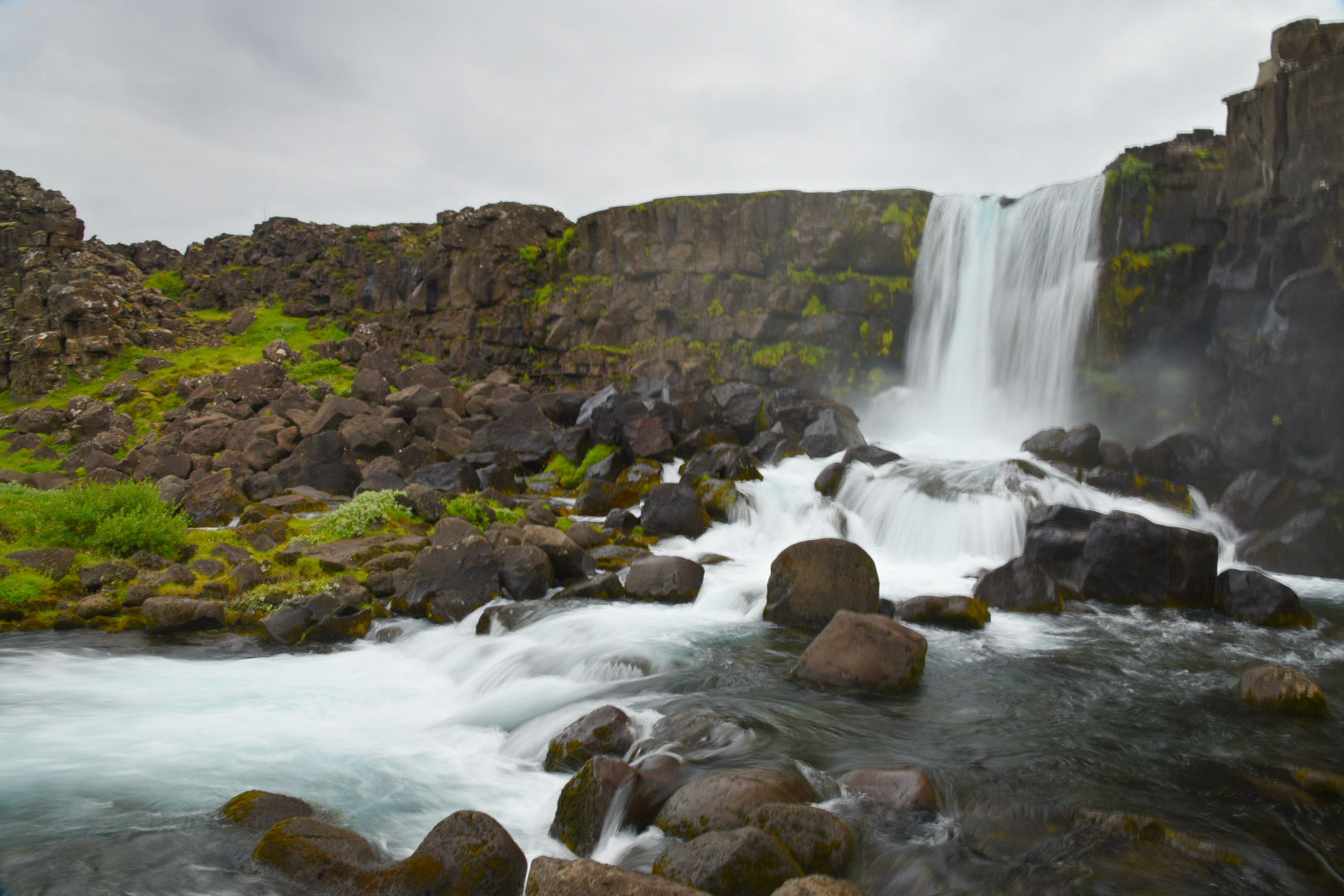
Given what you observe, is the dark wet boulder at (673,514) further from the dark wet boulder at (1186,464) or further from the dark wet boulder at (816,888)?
the dark wet boulder at (816,888)

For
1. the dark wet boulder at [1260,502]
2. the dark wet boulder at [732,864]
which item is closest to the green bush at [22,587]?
the dark wet boulder at [732,864]

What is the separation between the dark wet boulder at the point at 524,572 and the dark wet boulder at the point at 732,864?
25.8ft

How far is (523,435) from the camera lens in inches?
900

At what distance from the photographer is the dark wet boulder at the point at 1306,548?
14.4 m

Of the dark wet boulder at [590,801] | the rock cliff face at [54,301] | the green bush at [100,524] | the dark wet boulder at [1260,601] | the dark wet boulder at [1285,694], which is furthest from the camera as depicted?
the rock cliff face at [54,301]

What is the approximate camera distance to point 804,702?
8469 millimetres

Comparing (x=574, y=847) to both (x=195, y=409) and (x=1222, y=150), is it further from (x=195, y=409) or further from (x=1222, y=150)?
(x=195, y=409)

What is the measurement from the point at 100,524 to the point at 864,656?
39.5ft

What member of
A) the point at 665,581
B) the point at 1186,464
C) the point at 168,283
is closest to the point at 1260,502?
the point at 1186,464

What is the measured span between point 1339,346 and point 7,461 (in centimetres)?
3251

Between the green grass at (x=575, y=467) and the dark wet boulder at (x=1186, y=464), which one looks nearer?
the dark wet boulder at (x=1186, y=464)

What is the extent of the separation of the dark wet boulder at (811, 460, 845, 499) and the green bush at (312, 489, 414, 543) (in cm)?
889

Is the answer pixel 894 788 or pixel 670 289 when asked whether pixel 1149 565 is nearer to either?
pixel 894 788

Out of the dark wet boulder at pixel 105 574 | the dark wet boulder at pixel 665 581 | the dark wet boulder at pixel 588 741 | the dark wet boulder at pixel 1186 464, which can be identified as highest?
the dark wet boulder at pixel 1186 464
